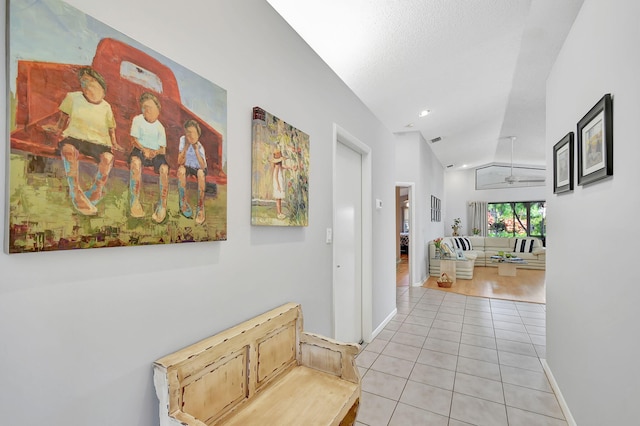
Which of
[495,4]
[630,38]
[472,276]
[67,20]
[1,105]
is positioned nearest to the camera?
[1,105]

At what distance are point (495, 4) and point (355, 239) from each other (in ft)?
7.17

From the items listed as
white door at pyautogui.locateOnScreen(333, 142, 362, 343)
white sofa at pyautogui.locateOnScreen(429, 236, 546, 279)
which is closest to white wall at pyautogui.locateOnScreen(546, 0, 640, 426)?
white door at pyautogui.locateOnScreen(333, 142, 362, 343)

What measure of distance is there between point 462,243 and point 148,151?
8.60 m

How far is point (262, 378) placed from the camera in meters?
1.43

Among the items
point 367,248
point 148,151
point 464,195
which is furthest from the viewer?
point 464,195

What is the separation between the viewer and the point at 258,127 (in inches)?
60.6

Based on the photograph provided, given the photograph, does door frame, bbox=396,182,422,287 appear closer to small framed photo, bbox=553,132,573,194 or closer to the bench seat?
small framed photo, bbox=553,132,573,194

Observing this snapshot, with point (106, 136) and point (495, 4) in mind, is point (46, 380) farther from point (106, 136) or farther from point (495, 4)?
point (495, 4)

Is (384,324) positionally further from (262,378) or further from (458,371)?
(262,378)

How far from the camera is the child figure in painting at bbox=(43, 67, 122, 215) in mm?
817

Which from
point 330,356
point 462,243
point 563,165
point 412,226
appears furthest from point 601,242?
point 462,243

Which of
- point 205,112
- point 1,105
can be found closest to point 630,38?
point 205,112

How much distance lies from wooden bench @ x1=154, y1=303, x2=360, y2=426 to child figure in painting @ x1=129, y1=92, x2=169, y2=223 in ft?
1.77

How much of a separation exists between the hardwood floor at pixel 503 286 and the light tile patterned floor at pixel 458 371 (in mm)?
963
